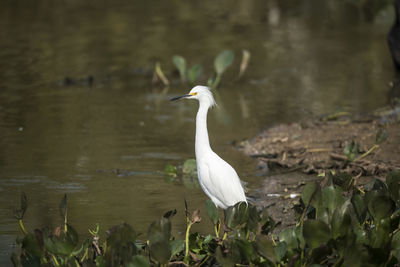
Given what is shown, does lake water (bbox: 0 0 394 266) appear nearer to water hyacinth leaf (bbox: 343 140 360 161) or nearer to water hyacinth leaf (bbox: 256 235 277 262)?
water hyacinth leaf (bbox: 343 140 360 161)

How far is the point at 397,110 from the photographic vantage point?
957cm

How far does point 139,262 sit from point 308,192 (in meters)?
1.22

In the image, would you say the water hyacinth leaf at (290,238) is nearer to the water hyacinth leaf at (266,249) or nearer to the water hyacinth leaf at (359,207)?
the water hyacinth leaf at (266,249)

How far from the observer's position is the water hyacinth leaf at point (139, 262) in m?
4.41

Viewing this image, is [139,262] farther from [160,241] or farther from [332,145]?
[332,145]

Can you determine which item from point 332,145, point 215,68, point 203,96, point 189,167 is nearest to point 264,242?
point 203,96

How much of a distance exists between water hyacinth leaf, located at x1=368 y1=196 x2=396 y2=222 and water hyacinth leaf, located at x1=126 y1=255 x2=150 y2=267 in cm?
153

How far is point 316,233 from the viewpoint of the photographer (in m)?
4.44

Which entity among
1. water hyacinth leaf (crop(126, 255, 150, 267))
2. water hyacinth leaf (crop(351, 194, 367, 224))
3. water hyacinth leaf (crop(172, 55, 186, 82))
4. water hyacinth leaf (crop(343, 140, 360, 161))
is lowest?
water hyacinth leaf (crop(343, 140, 360, 161))

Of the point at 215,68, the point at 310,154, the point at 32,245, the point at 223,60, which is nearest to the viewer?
the point at 32,245

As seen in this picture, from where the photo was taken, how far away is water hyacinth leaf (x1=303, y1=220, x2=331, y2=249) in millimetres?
4406

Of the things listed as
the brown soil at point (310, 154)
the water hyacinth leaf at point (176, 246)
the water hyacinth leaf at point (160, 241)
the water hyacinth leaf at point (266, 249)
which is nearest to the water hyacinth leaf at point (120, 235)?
the water hyacinth leaf at point (160, 241)

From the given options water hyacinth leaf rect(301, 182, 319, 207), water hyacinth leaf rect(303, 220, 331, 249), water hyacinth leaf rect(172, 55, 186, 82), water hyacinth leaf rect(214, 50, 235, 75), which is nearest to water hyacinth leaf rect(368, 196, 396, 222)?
water hyacinth leaf rect(301, 182, 319, 207)

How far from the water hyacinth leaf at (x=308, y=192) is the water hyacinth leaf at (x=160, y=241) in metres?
0.96
